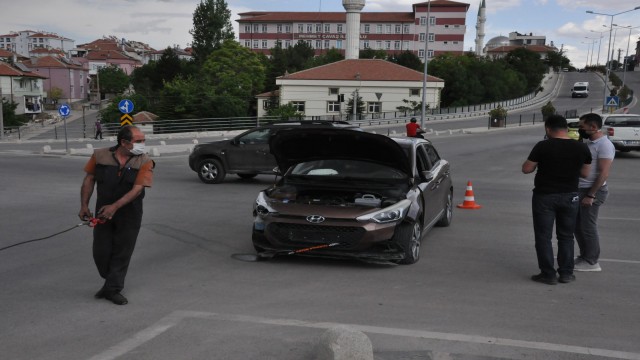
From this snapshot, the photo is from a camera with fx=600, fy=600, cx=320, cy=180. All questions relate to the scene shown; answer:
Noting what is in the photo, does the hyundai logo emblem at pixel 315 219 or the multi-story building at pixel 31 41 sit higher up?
the multi-story building at pixel 31 41

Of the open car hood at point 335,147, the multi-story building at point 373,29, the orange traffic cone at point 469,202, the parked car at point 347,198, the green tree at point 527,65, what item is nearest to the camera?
the parked car at point 347,198

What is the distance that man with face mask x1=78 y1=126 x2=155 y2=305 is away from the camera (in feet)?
18.5

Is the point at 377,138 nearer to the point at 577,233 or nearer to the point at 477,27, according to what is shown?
the point at 577,233

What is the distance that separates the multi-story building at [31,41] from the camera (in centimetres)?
17538

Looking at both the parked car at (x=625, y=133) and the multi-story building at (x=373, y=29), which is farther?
the multi-story building at (x=373, y=29)

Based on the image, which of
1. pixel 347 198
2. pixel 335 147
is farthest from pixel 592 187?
pixel 335 147

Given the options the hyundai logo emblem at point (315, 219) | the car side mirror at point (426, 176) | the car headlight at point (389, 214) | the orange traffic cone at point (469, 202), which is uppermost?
the car side mirror at point (426, 176)

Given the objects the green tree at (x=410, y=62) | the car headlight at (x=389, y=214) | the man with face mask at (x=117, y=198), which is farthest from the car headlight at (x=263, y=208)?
Result: the green tree at (x=410, y=62)

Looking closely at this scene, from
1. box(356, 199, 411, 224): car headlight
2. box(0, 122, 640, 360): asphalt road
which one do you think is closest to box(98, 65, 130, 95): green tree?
box(0, 122, 640, 360): asphalt road

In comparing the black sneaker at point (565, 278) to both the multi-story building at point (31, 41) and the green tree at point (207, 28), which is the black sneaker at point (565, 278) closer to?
the green tree at point (207, 28)

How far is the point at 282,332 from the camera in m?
5.10

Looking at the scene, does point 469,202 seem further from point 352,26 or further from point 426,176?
point 352,26

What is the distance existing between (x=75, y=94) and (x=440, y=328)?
5393 inches

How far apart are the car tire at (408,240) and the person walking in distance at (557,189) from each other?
143 cm
